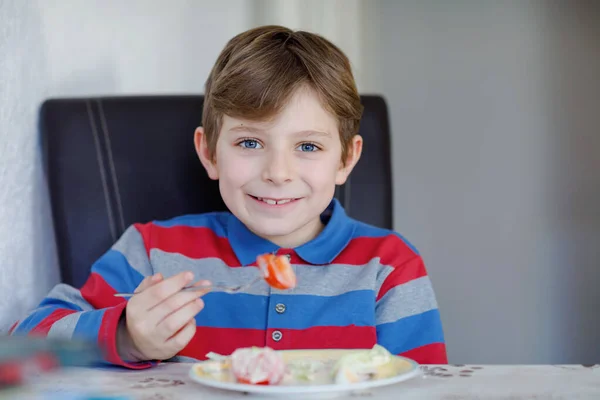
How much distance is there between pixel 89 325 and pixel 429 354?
1.75 feet

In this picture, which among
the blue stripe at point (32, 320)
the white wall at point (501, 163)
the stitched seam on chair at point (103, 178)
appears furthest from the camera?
the white wall at point (501, 163)

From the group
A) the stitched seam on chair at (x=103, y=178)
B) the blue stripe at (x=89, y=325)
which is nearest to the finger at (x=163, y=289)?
the blue stripe at (x=89, y=325)

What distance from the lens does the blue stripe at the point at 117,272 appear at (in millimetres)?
1317

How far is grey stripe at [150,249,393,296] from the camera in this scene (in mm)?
1292

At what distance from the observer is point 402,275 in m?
1.31

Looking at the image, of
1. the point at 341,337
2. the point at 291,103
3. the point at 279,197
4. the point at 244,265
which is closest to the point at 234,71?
the point at 291,103

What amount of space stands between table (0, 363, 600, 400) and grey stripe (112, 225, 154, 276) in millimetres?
451

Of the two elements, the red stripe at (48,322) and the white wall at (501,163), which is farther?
the white wall at (501,163)

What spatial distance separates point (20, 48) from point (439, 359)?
0.89 meters

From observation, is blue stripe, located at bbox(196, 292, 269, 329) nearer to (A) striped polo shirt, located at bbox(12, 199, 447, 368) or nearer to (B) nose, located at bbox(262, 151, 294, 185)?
(A) striped polo shirt, located at bbox(12, 199, 447, 368)

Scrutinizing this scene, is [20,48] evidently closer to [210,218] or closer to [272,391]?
[210,218]

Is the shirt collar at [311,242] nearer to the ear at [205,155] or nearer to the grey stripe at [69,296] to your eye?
the ear at [205,155]

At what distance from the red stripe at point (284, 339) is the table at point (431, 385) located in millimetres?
338

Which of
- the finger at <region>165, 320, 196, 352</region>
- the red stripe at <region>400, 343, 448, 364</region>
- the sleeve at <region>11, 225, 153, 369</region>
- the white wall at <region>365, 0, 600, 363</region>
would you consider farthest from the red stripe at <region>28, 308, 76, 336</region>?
the white wall at <region>365, 0, 600, 363</region>
